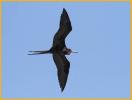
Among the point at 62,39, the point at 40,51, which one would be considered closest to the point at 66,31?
the point at 62,39

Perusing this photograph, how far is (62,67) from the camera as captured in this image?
20703 millimetres

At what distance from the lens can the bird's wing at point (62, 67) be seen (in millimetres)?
20266

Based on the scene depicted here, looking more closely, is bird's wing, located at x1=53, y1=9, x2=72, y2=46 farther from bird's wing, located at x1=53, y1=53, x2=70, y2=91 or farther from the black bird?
bird's wing, located at x1=53, y1=53, x2=70, y2=91

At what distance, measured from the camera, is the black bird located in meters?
19.4

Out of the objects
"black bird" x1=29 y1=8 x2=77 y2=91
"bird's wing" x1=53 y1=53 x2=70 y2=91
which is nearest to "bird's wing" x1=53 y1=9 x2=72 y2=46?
"black bird" x1=29 y1=8 x2=77 y2=91

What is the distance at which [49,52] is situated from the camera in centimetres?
1952

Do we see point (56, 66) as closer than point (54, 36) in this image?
No

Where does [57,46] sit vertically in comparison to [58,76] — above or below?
above

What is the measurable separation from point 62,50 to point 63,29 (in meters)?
1.15

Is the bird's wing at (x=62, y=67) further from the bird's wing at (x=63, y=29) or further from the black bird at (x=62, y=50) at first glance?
the bird's wing at (x=63, y=29)

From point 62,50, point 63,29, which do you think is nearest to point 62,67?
point 62,50

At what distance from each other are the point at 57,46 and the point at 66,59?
1.47m

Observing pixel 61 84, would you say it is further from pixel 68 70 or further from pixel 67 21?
pixel 67 21

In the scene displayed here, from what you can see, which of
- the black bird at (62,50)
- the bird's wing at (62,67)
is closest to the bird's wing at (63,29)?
the black bird at (62,50)
